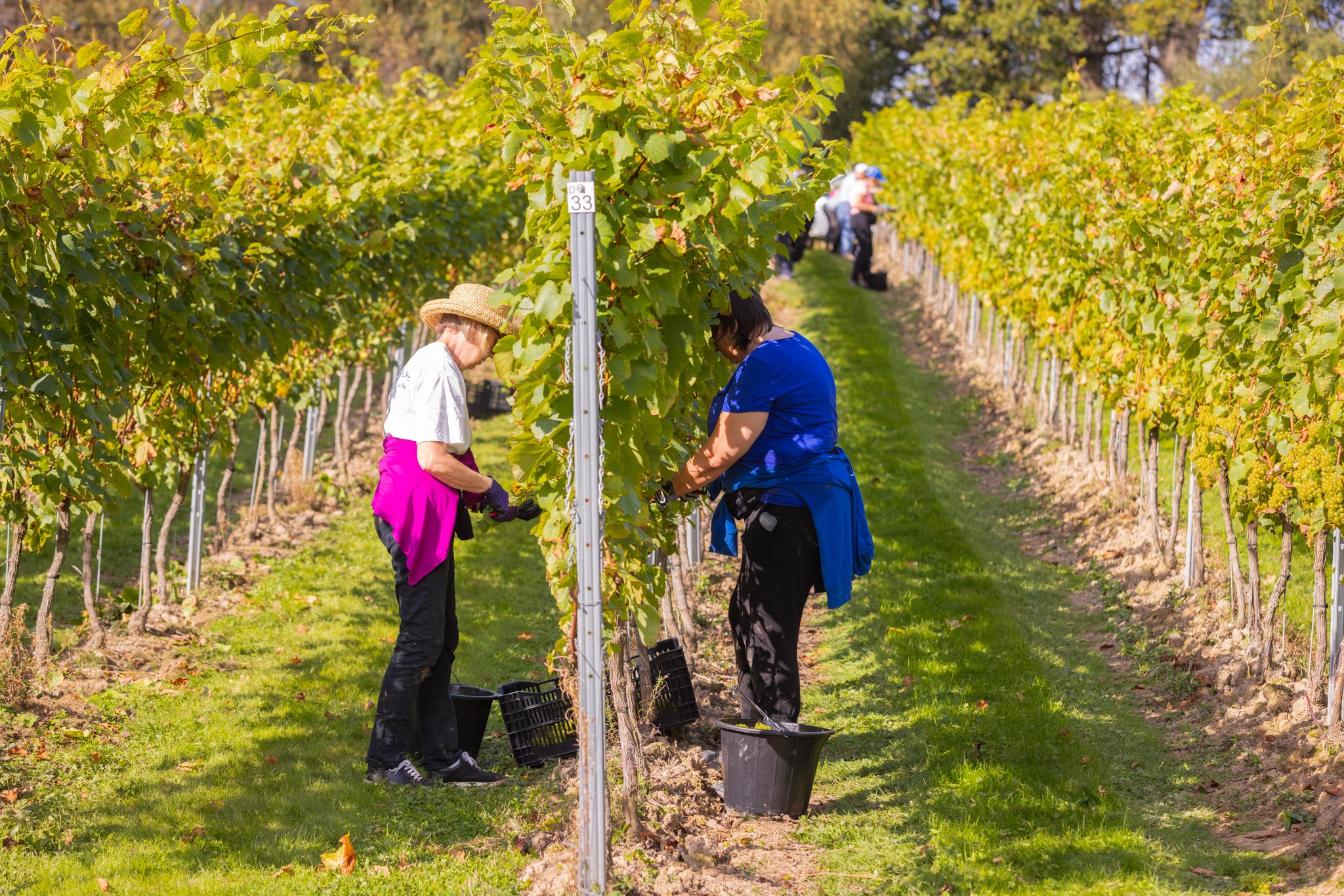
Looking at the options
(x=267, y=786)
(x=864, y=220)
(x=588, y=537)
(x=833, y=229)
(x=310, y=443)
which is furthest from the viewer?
(x=833, y=229)

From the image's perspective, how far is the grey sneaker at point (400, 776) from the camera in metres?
4.30

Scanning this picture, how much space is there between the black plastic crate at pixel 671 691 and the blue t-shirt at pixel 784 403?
2.98 feet

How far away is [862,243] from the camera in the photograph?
16625 millimetres

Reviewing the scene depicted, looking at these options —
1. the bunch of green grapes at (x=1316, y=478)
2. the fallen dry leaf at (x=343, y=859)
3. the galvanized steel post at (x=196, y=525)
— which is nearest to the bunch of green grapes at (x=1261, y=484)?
the bunch of green grapes at (x=1316, y=478)

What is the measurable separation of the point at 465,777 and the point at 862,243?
13.3m

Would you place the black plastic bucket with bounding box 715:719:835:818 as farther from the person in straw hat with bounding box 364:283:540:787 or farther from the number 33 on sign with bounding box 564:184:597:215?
the number 33 on sign with bounding box 564:184:597:215

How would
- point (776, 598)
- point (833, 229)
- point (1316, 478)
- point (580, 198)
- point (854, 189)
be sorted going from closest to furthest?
point (580, 198) < point (776, 598) < point (1316, 478) < point (854, 189) < point (833, 229)

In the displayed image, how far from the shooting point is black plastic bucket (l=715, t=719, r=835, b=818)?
3.81m

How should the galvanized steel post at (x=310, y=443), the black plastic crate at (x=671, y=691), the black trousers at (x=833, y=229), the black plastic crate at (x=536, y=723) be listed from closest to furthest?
the black plastic crate at (x=536, y=723) → the black plastic crate at (x=671, y=691) → the galvanized steel post at (x=310, y=443) → the black trousers at (x=833, y=229)

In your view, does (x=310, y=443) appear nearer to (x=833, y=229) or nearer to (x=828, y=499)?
(x=828, y=499)

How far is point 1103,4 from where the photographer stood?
30.4m

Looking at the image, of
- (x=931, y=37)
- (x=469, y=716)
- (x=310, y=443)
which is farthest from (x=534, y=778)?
(x=931, y=37)

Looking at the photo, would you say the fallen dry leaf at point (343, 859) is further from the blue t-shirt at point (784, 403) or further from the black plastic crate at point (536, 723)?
the blue t-shirt at point (784, 403)

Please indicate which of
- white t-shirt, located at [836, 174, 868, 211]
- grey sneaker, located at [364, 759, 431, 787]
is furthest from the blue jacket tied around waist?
white t-shirt, located at [836, 174, 868, 211]
